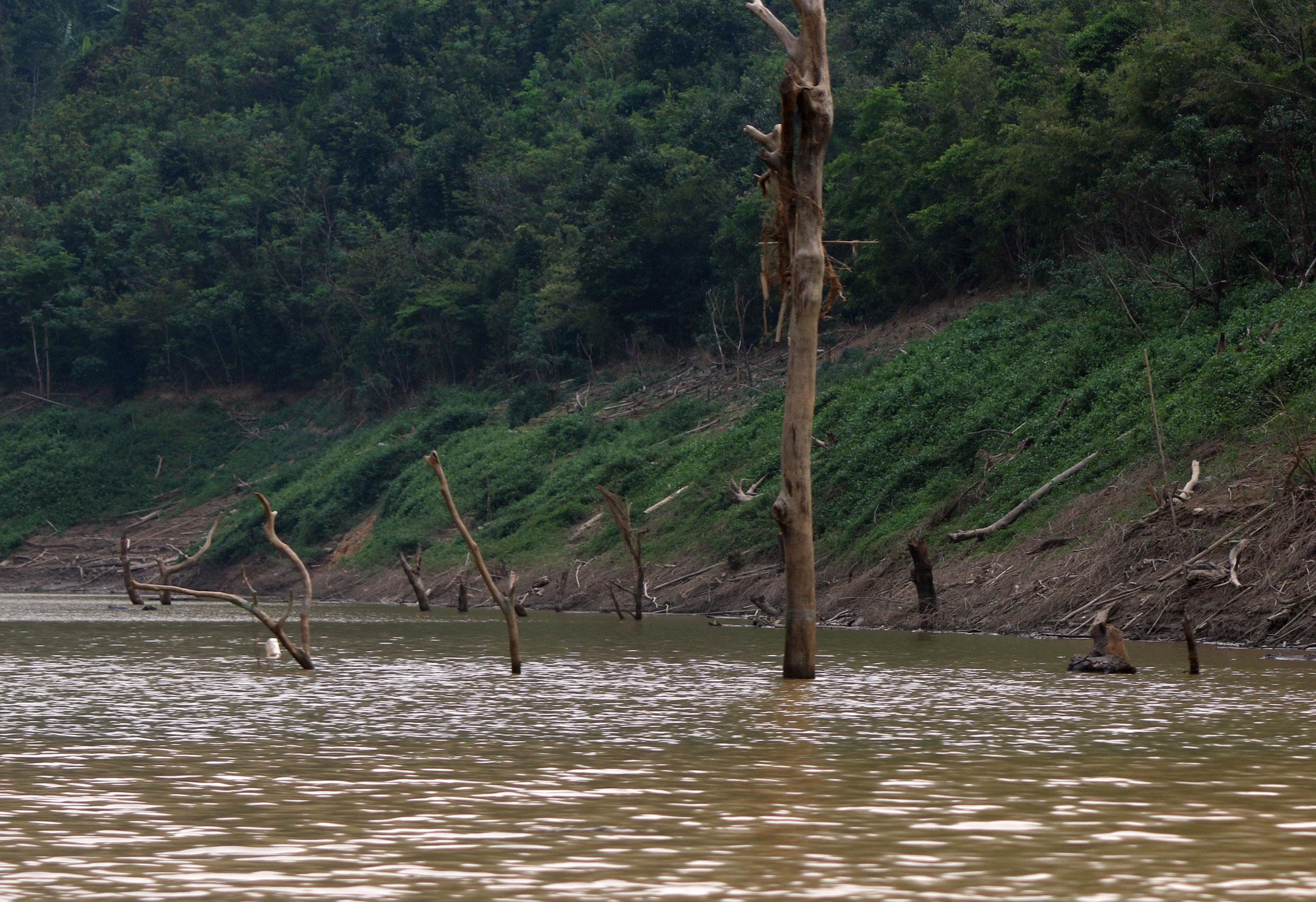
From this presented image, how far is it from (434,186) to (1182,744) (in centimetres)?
8079

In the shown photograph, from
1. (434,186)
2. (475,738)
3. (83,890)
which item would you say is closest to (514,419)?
(434,186)

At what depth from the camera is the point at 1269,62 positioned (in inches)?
1607

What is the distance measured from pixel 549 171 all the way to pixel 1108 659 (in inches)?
2634

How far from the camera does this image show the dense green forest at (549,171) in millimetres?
42812

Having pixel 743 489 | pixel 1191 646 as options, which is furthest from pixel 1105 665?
pixel 743 489

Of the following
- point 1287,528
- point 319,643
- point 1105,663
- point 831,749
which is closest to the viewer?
point 831,749

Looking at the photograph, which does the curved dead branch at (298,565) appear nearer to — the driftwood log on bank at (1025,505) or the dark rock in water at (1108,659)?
the dark rock in water at (1108,659)

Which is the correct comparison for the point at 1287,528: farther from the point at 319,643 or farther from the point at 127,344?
the point at 127,344

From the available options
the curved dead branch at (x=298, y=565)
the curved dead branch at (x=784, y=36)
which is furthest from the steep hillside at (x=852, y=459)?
the curved dead branch at (x=298, y=565)

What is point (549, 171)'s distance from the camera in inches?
3356

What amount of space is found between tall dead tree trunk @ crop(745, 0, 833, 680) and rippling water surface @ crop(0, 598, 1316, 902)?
4.09 ft

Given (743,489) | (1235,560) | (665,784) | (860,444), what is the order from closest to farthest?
(665,784), (1235,560), (860,444), (743,489)

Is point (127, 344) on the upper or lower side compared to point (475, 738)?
upper

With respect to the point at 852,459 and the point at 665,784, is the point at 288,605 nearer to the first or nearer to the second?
the point at 665,784
